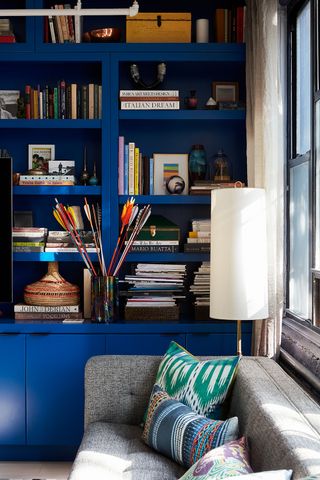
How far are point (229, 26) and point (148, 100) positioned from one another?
0.68 meters

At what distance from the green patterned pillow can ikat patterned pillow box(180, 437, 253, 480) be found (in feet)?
1.83

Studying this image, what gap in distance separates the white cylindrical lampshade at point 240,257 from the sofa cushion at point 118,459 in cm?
71

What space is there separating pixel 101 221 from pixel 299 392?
1.99m

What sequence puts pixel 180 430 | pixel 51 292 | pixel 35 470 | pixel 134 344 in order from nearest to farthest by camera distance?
pixel 180 430 → pixel 35 470 → pixel 134 344 → pixel 51 292

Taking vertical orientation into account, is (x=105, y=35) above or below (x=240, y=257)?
above

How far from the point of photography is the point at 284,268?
3855 millimetres

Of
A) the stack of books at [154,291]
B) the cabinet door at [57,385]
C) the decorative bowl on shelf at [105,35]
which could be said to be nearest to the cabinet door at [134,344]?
the cabinet door at [57,385]

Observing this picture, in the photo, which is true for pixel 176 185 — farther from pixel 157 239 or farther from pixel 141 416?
pixel 141 416

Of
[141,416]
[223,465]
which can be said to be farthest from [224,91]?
[223,465]

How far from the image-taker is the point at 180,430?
2.44m

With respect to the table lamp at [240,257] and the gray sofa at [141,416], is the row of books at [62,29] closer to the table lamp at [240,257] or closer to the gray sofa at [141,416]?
the table lamp at [240,257]

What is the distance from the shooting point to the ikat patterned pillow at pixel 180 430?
2275 mm

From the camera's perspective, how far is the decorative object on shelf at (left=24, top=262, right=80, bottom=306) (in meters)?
4.02

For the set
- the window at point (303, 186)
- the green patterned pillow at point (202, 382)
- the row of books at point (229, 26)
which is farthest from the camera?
the row of books at point (229, 26)
